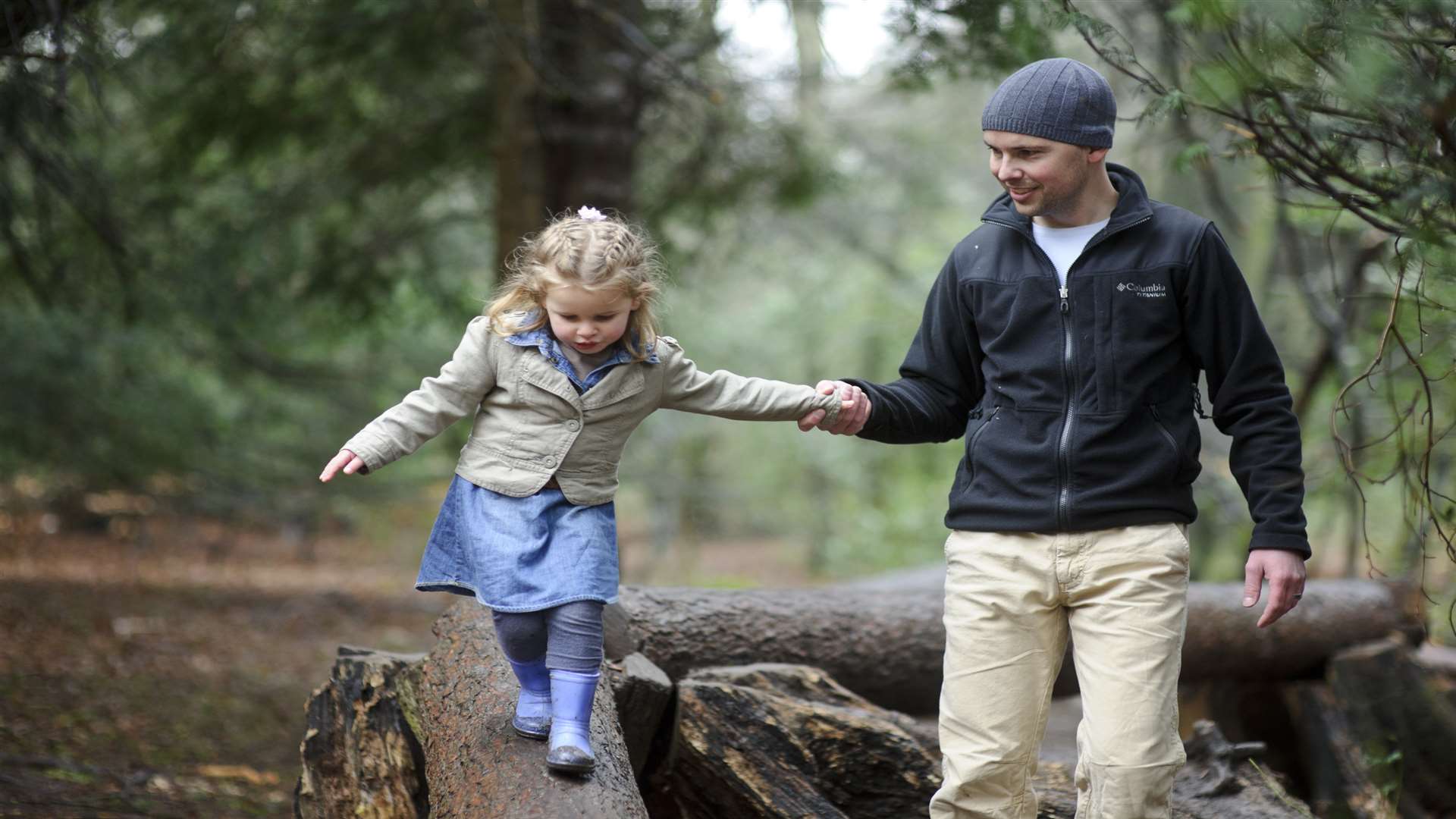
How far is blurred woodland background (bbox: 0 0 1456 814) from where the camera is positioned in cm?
356

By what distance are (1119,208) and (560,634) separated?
1.94 metres

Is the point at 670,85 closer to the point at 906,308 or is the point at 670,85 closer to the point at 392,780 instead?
the point at 392,780

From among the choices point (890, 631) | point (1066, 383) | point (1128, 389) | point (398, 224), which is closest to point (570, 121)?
point (398, 224)

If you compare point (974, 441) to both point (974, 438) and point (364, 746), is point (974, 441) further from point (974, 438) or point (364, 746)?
point (364, 746)

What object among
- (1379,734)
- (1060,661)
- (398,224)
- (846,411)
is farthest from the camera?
(398,224)

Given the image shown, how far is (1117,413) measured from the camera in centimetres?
316

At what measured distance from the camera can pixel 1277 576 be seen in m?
3.07

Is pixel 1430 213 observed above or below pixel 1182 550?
above

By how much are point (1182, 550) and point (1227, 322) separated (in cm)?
63

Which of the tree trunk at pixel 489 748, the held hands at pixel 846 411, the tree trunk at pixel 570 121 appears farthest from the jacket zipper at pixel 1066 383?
the tree trunk at pixel 570 121

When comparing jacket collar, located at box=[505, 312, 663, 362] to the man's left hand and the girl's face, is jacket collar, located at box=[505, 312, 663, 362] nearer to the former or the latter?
the girl's face

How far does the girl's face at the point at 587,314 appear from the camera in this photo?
3090mm

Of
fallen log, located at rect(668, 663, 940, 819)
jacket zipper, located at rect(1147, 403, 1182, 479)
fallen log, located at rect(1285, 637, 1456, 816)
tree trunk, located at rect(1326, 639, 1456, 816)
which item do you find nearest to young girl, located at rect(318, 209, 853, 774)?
fallen log, located at rect(668, 663, 940, 819)

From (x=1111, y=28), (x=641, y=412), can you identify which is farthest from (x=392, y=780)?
(x=1111, y=28)
